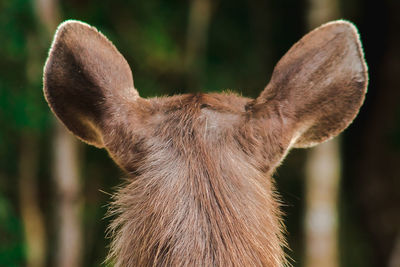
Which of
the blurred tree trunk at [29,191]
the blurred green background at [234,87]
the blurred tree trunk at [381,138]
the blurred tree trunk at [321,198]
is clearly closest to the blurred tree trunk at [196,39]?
the blurred green background at [234,87]

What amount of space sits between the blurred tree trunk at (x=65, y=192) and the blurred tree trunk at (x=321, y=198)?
3.21m

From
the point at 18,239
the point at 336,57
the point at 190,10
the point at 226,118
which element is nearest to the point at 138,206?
the point at 226,118

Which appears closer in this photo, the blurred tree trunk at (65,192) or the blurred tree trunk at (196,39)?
the blurred tree trunk at (65,192)

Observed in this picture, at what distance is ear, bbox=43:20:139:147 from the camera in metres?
2.64

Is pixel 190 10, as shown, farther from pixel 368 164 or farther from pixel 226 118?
pixel 226 118

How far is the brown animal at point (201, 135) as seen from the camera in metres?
2.22

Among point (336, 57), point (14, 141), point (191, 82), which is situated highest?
point (191, 82)

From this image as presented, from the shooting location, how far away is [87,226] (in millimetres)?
11258

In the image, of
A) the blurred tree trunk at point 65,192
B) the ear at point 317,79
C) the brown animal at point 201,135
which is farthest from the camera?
the blurred tree trunk at point 65,192

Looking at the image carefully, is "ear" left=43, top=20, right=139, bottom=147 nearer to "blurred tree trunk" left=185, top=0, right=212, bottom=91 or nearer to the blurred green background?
the blurred green background

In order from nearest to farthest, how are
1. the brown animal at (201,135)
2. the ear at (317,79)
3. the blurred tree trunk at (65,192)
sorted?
1. the brown animal at (201,135)
2. the ear at (317,79)
3. the blurred tree trunk at (65,192)

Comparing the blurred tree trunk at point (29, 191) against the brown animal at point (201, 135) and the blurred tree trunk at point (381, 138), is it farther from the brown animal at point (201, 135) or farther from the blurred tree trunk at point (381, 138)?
the brown animal at point (201, 135)

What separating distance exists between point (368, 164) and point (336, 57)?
9888 millimetres

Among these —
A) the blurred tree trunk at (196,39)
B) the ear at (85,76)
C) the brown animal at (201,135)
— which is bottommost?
the brown animal at (201,135)
